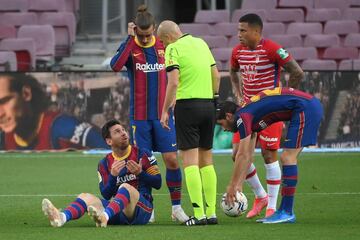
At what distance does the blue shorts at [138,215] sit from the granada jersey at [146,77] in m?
1.47

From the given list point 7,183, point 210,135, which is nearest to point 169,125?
point 210,135

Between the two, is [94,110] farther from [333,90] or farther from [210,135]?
[210,135]

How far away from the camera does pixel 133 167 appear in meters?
11.1

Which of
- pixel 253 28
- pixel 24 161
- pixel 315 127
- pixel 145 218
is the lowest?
pixel 24 161

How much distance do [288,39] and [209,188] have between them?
583 inches

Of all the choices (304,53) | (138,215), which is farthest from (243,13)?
(138,215)

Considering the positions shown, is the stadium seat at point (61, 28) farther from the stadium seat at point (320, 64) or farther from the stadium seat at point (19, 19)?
the stadium seat at point (320, 64)

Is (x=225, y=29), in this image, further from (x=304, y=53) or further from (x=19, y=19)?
(x=19, y=19)

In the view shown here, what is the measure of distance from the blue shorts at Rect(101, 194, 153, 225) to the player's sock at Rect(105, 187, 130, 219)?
0.60 ft

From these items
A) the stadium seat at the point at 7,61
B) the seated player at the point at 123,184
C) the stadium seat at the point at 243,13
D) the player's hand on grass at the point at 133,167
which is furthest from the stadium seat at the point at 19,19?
the player's hand on grass at the point at 133,167

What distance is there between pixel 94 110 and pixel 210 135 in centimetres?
1072

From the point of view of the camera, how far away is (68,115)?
72.4ft

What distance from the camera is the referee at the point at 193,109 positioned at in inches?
444

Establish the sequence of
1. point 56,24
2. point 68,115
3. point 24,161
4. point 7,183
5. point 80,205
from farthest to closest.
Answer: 1. point 56,24
2. point 68,115
3. point 24,161
4. point 7,183
5. point 80,205
